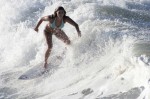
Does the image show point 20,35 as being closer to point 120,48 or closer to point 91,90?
point 120,48

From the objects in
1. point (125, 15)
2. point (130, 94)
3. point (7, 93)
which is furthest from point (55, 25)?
point (130, 94)

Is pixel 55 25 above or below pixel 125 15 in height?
above

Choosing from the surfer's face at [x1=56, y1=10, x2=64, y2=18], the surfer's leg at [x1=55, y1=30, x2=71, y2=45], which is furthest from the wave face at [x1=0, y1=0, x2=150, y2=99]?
the surfer's face at [x1=56, y1=10, x2=64, y2=18]

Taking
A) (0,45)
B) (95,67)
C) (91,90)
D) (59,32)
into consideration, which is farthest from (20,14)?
(91,90)

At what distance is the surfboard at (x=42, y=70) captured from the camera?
9.90m

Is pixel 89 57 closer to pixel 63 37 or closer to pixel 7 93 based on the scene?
pixel 63 37

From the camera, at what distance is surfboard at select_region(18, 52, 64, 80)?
990 centimetres

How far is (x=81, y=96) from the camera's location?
7.89 meters

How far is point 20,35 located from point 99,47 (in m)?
3.91

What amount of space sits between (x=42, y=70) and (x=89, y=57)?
1191mm

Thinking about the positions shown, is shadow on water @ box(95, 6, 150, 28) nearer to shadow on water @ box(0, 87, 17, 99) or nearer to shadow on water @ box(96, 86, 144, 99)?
shadow on water @ box(0, 87, 17, 99)

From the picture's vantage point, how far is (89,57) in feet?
32.3

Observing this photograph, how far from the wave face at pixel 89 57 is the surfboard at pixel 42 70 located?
0.32 ft

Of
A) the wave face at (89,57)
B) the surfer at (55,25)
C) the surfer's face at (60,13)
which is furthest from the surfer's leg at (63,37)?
the surfer's face at (60,13)
